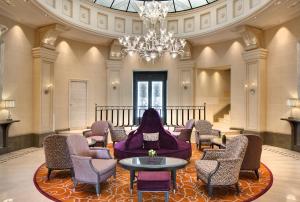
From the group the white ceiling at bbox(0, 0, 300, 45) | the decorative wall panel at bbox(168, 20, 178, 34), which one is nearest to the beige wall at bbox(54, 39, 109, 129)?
the white ceiling at bbox(0, 0, 300, 45)

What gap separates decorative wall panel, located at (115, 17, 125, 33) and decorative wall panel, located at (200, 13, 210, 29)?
10.5 ft

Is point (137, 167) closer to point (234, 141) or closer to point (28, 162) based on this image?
point (234, 141)

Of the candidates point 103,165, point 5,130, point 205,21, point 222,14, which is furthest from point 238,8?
point 5,130

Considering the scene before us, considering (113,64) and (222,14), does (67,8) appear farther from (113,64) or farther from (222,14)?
(222,14)

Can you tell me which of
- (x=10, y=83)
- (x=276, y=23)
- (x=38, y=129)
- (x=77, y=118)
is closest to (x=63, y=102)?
(x=77, y=118)

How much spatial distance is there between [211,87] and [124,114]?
13.7 ft

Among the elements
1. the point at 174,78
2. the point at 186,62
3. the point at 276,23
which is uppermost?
the point at 276,23

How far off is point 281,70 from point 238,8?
2.49 meters

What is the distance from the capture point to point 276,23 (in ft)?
27.2

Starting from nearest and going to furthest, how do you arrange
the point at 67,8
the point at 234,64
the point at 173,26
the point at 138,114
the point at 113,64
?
1. the point at 67,8
2. the point at 234,64
3. the point at 173,26
4. the point at 113,64
5. the point at 138,114

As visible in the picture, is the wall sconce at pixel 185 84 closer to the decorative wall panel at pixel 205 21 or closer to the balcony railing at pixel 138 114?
the balcony railing at pixel 138 114

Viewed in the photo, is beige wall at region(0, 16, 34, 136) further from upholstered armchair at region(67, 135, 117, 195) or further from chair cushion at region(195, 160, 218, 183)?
chair cushion at region(195, 160, 218, 183)

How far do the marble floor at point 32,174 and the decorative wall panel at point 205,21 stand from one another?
506 cm

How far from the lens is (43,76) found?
8477mm
